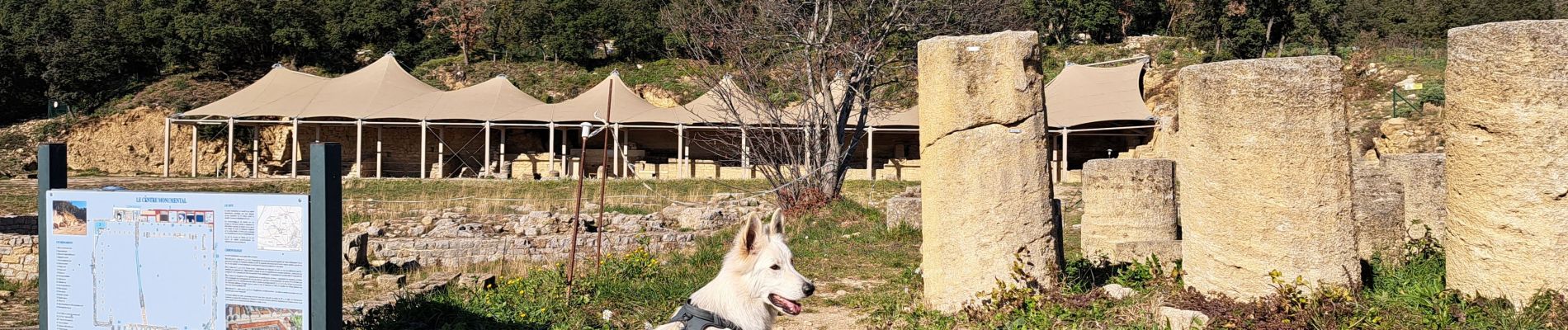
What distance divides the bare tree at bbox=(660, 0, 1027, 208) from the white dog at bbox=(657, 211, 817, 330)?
1103 cm

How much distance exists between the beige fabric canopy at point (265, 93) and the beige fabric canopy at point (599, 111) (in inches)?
268

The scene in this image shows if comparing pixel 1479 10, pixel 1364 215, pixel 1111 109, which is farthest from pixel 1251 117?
pixel 1479 10

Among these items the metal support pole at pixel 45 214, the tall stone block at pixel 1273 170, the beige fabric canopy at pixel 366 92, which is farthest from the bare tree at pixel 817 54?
the beige fabric canopy at pixel 366 92

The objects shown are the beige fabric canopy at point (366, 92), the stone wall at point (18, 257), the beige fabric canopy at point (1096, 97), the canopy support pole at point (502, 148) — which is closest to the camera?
the stone wall at point (18, 257)

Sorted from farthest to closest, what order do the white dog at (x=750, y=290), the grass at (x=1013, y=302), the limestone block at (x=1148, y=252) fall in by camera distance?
1. the limestone block at (x=1148, y=252)
2. the grass at (x=1013, y=302)
3. the white dog at (x=750, y=290)

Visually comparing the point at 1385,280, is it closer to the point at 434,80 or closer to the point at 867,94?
the point at 867,94

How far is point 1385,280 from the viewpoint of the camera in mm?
6492

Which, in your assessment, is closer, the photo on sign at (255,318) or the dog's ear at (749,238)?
the photo on sign at (255,318)

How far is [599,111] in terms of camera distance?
1141 inches

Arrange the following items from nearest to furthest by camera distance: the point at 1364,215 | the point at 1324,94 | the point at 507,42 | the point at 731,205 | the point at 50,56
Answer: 1. the point at 1324,94
2. the point at 1364,215
3. the point at 731,205
4. the point at 50,56
5. the point at 507,42

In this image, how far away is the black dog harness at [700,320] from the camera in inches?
166

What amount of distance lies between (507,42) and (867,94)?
30882mm

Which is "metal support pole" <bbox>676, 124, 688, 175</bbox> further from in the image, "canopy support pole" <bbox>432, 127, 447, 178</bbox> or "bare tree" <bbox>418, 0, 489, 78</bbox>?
"bare tree" <bbox>418, 0, 489, 78</bbox>

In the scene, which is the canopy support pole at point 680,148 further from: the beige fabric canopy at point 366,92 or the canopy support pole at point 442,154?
the beige fabric canopy at point 366,92
